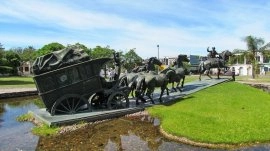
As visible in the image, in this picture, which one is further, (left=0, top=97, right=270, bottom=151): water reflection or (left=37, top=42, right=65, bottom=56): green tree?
(left=37, top=42, right=65, bottom=56): green tree

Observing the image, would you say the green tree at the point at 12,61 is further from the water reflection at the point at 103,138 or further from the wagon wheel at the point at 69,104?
the wagon wheel at the point at 69,104

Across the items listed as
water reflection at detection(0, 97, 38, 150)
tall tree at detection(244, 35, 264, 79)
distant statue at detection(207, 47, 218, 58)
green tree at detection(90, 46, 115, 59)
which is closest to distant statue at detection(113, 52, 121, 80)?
water reflection at detection(0, 97, 38, 150)

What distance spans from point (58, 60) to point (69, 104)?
7.63ft

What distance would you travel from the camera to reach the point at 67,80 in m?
17.0

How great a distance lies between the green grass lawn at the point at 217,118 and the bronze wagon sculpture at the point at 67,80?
3.85 m

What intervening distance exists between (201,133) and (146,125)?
353 cm

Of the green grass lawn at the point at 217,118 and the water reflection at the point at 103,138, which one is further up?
the green grass lawn at the point at 217,118

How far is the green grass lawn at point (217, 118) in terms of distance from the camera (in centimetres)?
1320

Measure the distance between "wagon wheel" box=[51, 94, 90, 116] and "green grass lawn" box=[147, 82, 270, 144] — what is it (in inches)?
155

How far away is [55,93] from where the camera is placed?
54.9 feet

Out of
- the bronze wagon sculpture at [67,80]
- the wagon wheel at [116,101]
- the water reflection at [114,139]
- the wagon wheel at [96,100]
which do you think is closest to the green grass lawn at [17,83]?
the wagon wheel at [96,100]

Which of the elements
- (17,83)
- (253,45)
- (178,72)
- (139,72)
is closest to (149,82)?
(139,72)

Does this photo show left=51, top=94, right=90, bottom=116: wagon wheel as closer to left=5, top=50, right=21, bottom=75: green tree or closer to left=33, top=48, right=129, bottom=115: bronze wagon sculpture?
left=33, top=48, right=129, bottom=115: bronze wagon sculpture

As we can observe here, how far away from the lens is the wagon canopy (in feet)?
54.4
